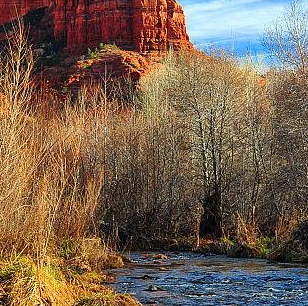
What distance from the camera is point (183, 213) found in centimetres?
2452

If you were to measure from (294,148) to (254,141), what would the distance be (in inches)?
74.5

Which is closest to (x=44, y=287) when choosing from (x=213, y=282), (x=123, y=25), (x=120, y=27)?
(x=213, y=282)

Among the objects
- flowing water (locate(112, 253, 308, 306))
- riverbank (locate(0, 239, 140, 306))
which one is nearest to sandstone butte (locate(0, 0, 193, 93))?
flowing water (locate(112, 253, 308, 306))

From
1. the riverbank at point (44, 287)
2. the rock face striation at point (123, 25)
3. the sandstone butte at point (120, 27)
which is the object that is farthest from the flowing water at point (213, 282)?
the rock face striation at point (123, 25)

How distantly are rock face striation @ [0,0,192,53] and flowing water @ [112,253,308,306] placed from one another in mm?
58942

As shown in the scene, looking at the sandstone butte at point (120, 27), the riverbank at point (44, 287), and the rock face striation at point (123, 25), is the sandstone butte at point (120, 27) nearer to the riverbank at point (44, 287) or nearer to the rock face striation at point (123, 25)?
the rock face striation at point (123, 25)

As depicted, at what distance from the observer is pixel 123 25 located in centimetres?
7819

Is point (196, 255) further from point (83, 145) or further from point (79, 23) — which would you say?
point (79, 23)

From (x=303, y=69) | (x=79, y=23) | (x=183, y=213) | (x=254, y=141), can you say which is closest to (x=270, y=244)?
(x=183, y=213)

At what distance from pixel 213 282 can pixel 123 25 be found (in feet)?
220

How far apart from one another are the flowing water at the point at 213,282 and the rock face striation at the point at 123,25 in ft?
193

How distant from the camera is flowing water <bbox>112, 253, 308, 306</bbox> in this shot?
12492mm

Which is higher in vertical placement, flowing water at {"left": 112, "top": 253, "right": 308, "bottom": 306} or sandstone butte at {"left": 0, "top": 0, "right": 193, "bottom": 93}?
sandstone butte at {"left": 0, "top": 0, "right": 193, "bottom": 93}

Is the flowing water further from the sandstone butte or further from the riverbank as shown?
the sandstone butte
